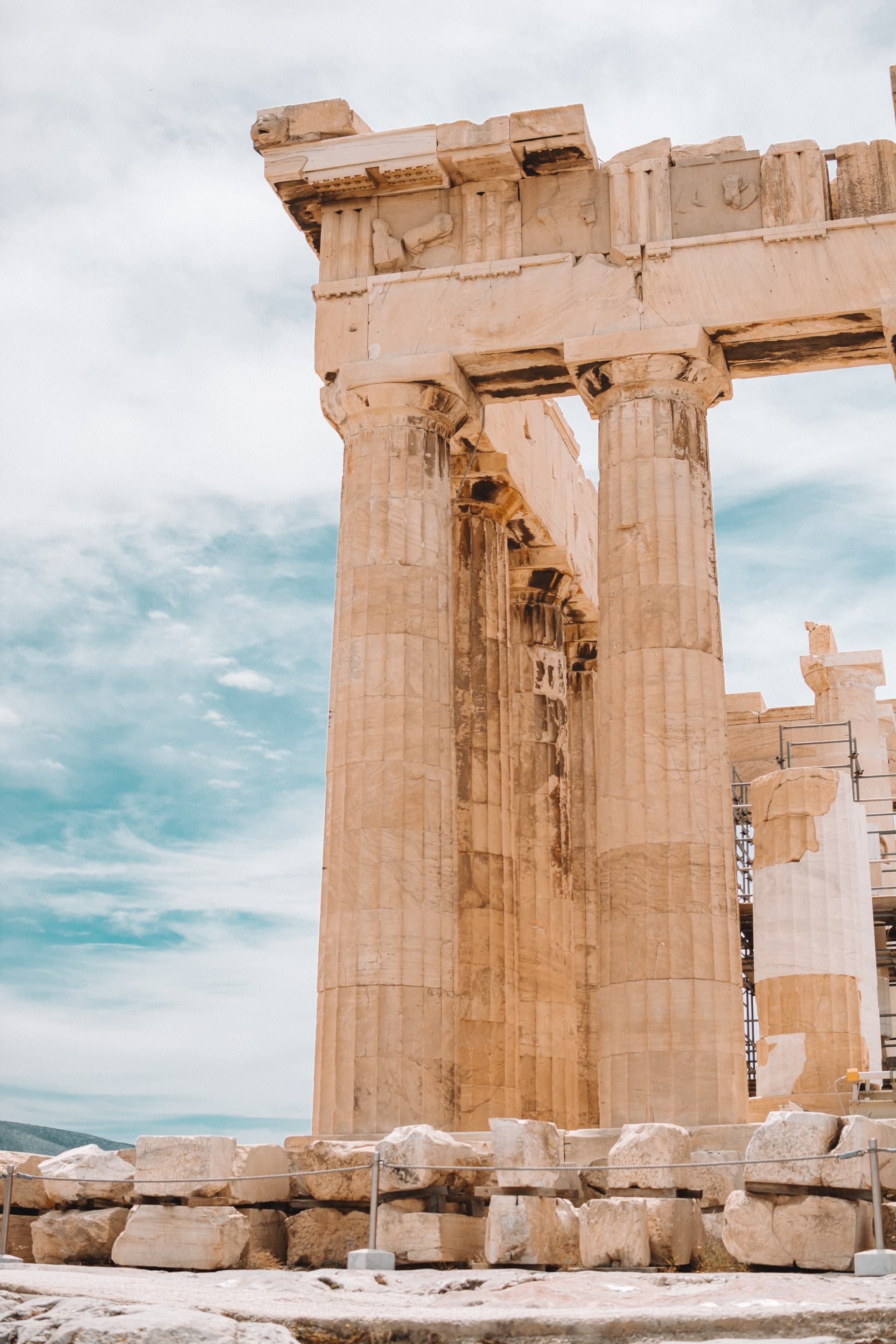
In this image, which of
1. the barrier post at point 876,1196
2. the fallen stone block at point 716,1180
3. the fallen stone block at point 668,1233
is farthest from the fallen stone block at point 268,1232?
the barrier post at point 876,1196

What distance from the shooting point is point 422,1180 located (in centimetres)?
1720

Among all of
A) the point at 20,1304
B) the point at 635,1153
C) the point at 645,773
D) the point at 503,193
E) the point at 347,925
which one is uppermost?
the point at 503,193

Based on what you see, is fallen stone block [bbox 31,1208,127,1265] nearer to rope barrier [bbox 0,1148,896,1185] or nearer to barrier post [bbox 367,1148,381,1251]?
rope barrier [bbox 0,1148,896,1185]

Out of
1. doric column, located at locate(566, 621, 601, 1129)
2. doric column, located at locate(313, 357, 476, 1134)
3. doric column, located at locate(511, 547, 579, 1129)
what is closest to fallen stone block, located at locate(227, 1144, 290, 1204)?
doric column, located at locate(313, 357, 476, 1134)

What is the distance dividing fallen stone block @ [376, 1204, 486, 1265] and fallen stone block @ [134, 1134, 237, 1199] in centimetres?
168

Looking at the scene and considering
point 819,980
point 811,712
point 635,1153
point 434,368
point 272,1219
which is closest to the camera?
point 635,1153

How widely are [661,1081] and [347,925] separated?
4695mm

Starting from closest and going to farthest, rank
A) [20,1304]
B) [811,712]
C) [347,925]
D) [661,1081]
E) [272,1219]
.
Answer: [20,1304] → [272,1219] → [661,1081] → [347,925] → [811,712]

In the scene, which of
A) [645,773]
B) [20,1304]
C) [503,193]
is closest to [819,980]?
[645,773]

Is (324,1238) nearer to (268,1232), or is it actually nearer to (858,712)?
(268,1232)

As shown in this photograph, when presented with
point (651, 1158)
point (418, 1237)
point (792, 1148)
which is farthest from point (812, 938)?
point (792, 1148)

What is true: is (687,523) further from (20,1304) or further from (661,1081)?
(20,1304)

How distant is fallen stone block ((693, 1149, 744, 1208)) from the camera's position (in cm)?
1842

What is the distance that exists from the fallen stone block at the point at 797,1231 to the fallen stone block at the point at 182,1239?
4.95 metres
